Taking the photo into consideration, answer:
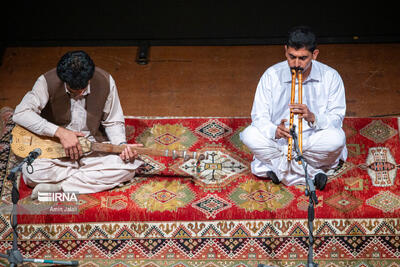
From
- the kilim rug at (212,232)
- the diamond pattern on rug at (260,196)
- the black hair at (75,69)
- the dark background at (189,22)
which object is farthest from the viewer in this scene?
the dark background at (189,22)

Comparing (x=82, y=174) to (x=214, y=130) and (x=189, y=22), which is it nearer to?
(x=214, y=130)

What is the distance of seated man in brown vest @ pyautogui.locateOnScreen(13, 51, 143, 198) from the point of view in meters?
4.94

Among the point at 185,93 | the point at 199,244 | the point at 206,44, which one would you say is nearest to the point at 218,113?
the point at 185,93

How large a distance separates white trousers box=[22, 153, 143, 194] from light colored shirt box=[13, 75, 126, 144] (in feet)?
0.74

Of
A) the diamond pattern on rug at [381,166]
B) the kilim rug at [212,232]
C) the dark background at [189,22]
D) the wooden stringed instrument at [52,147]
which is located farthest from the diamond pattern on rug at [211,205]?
the dark background at [189,22]

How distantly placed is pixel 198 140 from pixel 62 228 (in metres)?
1.52

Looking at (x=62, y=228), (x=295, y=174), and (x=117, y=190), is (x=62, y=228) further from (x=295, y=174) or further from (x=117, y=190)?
(x=295, y=174)

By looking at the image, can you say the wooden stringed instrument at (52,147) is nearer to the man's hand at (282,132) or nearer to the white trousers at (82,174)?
the white trousers at (82,174)

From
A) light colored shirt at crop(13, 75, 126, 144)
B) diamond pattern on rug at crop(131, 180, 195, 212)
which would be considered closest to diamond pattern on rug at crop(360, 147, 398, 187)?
diamond pattern on rug at crop(131, 180, 195, 212)

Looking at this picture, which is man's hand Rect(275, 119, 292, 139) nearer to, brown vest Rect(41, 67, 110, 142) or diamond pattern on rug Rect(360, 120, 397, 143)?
diamond pattern on rug Rect(360, 120, 397, 143)

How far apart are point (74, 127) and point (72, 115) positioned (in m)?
0.11

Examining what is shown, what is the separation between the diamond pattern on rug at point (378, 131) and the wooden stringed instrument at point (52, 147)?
6.02ft

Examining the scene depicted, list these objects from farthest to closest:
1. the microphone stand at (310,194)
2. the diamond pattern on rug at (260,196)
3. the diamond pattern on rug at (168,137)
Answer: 1. the diamond pattern on rug at (168,137)
2. the diamond pattern on rug at (260,196)
3. the microphone stand at (310,194)

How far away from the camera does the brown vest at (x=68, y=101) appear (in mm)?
5000
